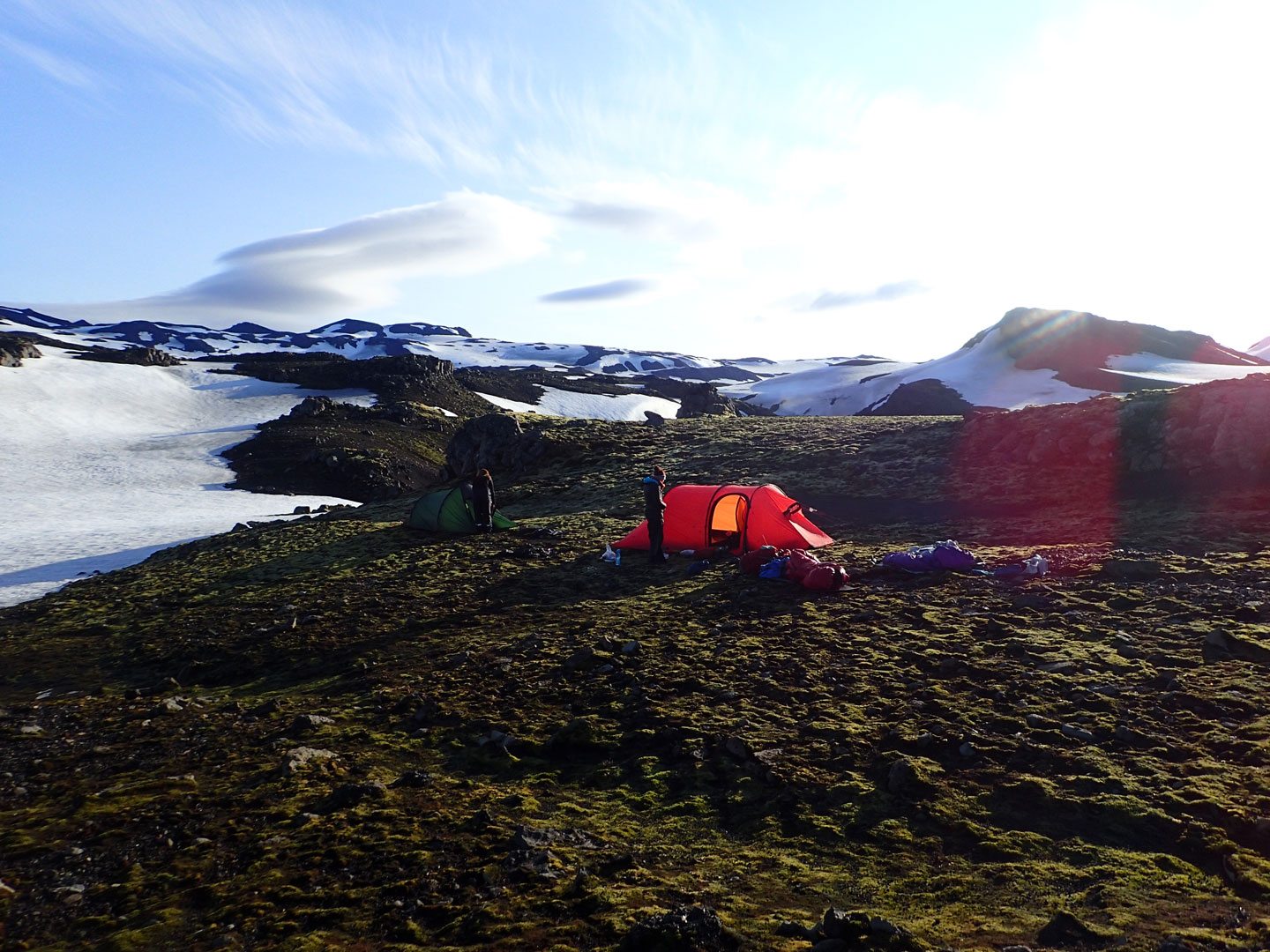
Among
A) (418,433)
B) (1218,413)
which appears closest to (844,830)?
(1218,413)

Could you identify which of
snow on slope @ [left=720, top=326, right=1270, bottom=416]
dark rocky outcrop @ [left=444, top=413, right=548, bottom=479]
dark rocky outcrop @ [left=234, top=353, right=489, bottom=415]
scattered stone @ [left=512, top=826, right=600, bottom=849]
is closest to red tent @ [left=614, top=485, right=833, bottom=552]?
scattered stone @ [left=512, top=826, right=600, bottom=849]

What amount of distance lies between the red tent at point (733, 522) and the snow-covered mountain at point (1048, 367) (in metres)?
59.2

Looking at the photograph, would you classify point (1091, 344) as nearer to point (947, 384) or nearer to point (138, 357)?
point (947, 384)

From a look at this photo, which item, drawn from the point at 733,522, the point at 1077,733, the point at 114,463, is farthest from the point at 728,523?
the point at 114,463

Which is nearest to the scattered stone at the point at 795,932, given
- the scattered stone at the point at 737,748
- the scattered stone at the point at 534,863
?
the scattered stone at the point at 534,863

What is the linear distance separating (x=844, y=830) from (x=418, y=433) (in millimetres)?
59645

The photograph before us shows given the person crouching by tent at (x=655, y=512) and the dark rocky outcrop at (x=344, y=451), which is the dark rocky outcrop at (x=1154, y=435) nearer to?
the person crouching by tent at (x=655, y=512)

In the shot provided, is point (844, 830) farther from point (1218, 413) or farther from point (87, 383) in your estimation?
point (87, 383)

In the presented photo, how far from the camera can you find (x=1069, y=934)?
210 inches

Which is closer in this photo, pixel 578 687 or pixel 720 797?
pixel 720 797

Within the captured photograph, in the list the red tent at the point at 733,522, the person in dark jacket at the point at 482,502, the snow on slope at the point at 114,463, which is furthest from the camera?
the snow on slope at the point at 114,463

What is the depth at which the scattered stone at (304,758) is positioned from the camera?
8.37m

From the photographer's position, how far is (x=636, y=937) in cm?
531

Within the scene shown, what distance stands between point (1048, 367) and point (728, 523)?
8162 cm
